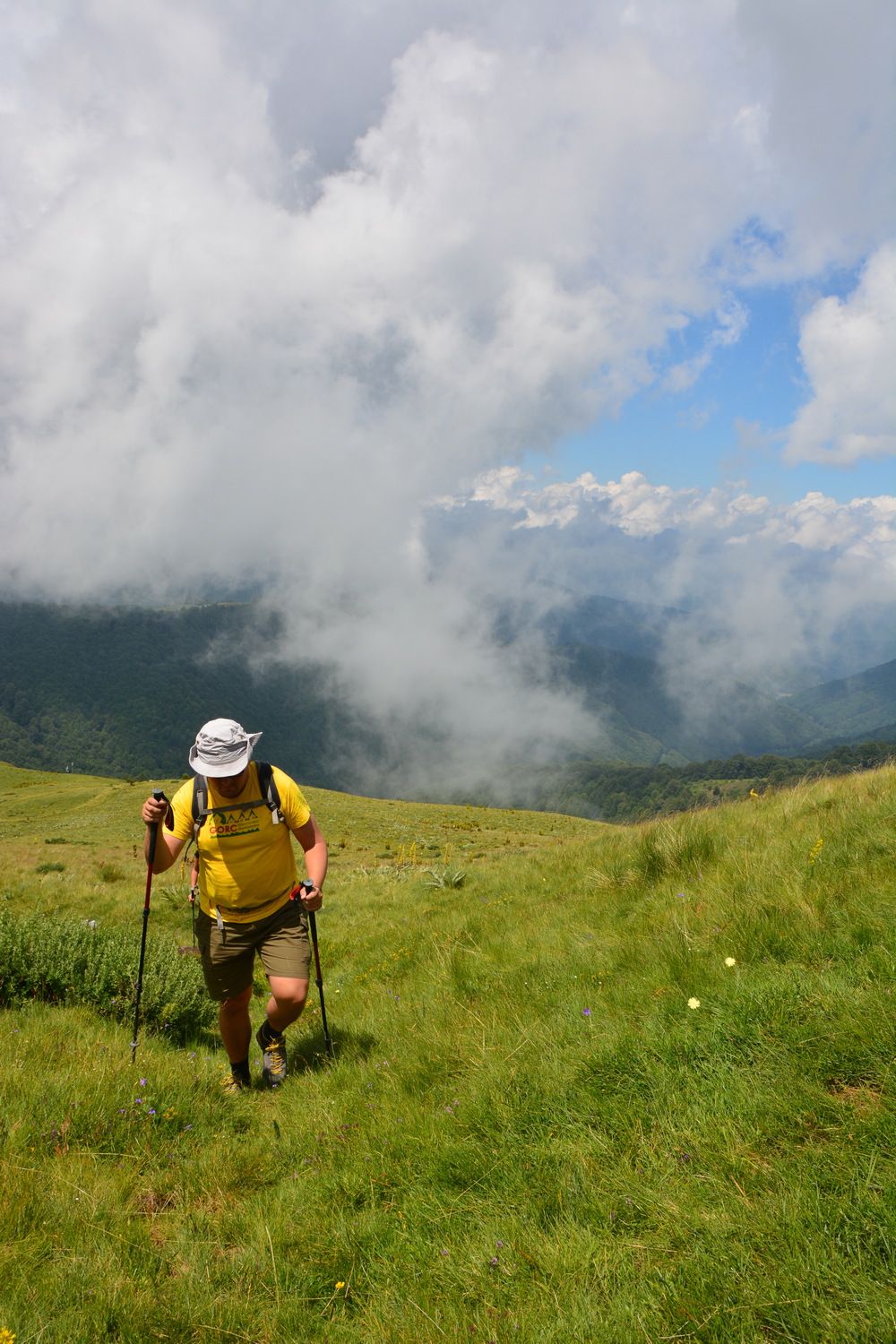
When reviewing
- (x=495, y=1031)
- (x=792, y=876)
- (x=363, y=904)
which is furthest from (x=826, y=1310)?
(x=363, y=904)

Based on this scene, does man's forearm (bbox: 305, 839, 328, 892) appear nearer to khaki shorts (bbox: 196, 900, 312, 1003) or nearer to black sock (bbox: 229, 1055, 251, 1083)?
khaki shorts (bbox: 196, 900, 312, 1003)

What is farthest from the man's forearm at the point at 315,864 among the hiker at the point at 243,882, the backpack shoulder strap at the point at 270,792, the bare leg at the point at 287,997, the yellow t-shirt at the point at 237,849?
the bare leg at the point at 287,997

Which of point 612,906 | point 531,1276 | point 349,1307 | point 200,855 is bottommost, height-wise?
point 349,1307

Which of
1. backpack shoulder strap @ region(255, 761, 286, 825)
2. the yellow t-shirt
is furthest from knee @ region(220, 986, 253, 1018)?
backpack shoulder strap @ region(255, 761, 286, 825)

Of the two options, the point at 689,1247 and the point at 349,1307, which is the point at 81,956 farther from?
the point at 689,1247

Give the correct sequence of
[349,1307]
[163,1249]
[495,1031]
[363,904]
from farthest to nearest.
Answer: [363,904] → [495,1031] → [163,1249] → [349,1307]

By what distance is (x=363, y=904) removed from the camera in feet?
43.4

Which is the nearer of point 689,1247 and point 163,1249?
point 689,1247

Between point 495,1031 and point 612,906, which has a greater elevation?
point 612,906

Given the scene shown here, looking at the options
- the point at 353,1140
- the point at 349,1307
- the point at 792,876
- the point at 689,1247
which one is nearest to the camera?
the point at 689,1247

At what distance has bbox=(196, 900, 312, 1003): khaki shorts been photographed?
5.41 meters

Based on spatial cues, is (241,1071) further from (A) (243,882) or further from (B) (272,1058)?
(A) (243,882)

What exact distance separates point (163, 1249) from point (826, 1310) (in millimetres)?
3009

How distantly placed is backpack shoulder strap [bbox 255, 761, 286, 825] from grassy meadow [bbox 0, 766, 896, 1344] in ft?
6.83
